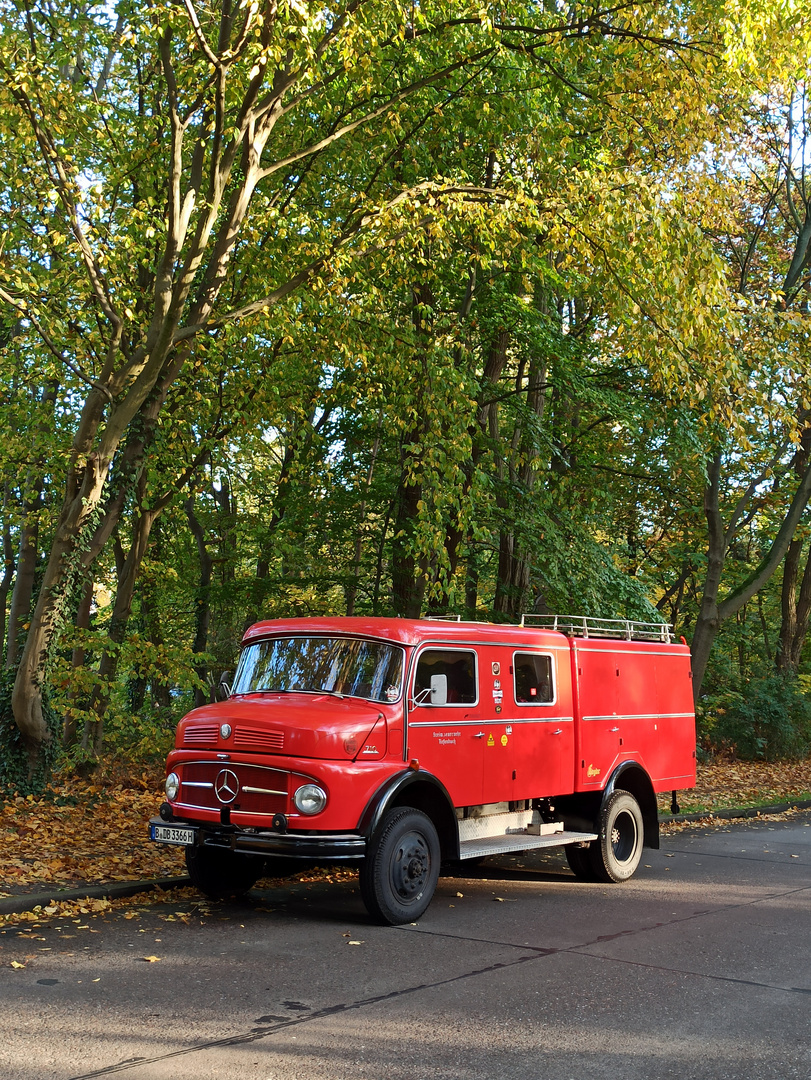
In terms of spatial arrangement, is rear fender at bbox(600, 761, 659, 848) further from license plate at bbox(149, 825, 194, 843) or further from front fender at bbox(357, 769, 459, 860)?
license plate at bbox(149, 825, 194, 843)

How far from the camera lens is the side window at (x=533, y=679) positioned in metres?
9.81

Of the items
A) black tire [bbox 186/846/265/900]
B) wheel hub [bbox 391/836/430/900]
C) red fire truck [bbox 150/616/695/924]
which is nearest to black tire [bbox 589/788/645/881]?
red fire truck [bbox 150/616/695/924]

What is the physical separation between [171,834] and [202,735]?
80 cm

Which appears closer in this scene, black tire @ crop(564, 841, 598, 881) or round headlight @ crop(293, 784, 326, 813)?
round headlight @ crop(293, 784, 326, 813)

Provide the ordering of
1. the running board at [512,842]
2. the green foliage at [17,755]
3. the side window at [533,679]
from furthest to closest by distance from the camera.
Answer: the green foliage at [17,755] → the side window at [533,679] → the running board at [512,842]

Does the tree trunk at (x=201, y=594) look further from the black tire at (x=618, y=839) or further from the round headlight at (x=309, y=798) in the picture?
the round headlight at (x=309, y=798)

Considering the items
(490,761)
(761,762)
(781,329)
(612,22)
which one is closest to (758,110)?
(612,22)

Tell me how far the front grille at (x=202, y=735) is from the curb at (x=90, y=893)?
4.60 feet

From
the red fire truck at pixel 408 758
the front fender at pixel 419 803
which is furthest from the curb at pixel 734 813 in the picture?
the front fender at pixel 419 803

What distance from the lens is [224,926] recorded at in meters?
7.89

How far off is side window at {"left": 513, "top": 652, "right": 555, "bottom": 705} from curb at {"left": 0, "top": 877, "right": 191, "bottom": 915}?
3467 millimetres

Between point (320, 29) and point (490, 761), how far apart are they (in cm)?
724

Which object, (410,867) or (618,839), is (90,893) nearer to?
(410,867)

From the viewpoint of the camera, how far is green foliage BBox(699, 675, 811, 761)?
24625 millimetres
